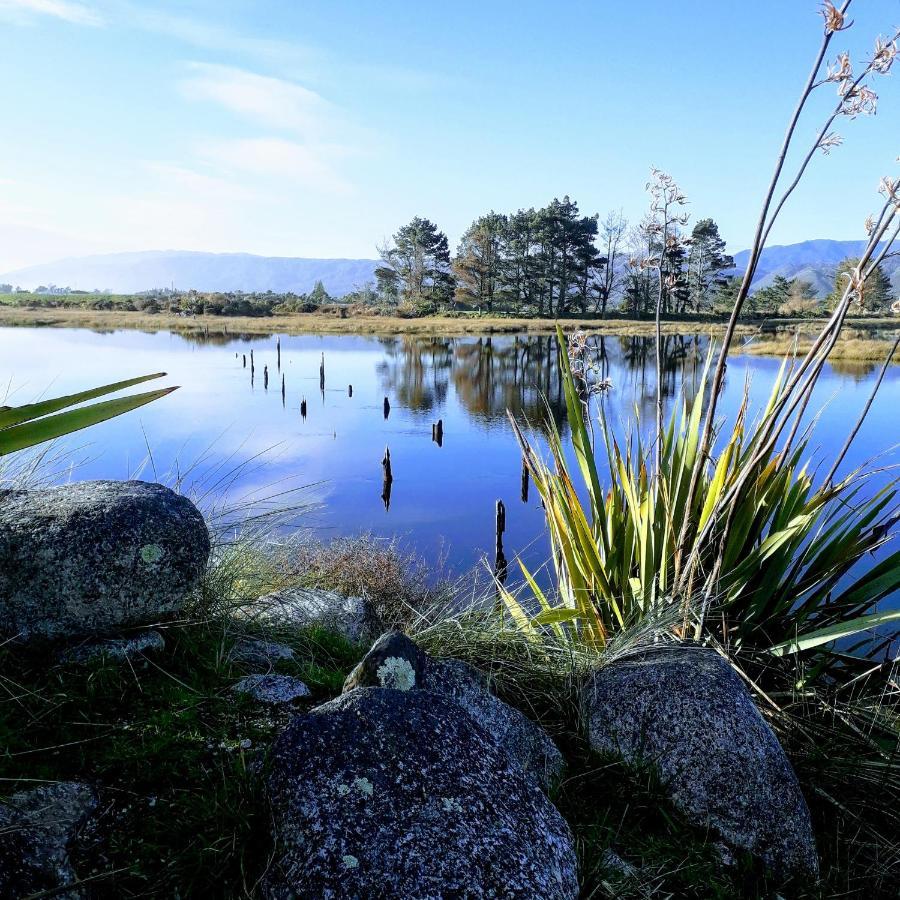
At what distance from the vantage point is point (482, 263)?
8056 centimetres

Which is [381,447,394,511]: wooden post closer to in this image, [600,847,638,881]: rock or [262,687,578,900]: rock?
[600,847,638,881]: rock

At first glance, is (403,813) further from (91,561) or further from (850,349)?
(850,349)

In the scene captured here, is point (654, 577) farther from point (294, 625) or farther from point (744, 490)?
point (294, 625)

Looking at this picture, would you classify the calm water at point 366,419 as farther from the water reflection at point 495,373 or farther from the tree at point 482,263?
the tree at point 482,263

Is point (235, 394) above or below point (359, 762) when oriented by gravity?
below

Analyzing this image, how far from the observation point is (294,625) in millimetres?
4148

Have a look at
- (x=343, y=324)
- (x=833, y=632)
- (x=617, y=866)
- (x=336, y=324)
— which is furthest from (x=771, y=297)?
(x=617, y=866)

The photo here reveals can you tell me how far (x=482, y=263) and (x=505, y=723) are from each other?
80.6 metres

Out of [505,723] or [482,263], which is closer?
[505,723]

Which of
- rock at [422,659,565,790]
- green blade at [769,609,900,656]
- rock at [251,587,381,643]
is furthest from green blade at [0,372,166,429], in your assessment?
green blade at [769,609,900,656]

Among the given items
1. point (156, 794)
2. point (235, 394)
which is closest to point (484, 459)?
point (235, 394)

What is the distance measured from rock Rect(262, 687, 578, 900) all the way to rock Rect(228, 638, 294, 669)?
3.80 feet

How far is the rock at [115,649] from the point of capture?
9.77 feet

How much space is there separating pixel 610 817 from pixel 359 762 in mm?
1148
